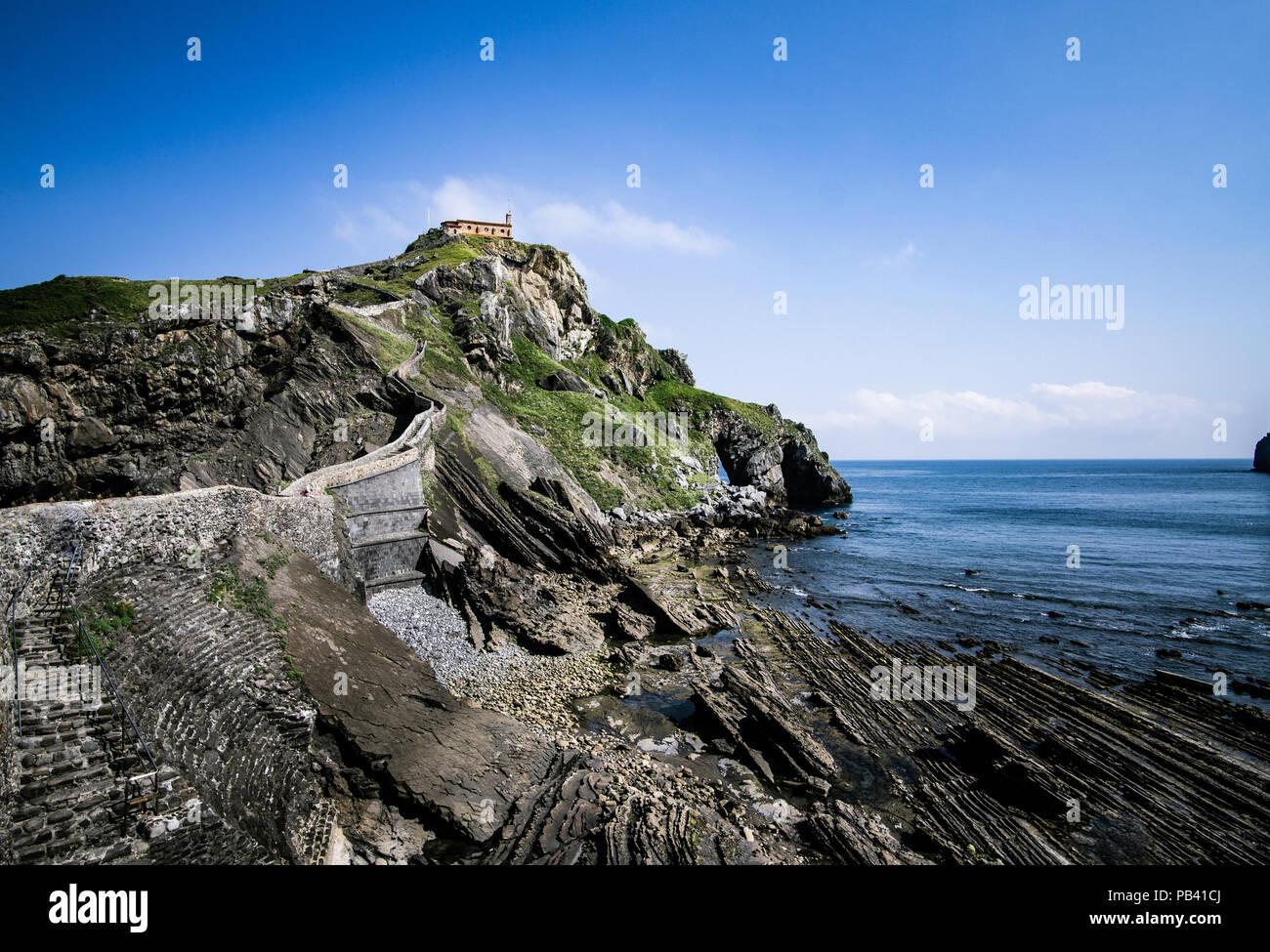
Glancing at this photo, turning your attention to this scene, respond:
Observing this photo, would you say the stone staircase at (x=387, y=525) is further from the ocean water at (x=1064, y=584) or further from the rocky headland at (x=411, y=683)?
the ocean water at (x=1064, y=584)

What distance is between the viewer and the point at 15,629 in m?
11.9

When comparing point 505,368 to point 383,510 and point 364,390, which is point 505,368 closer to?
point 364,390

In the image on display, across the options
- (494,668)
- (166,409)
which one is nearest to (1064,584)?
(494,668)

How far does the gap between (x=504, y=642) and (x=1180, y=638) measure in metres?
33.0

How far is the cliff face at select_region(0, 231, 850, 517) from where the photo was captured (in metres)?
22.2

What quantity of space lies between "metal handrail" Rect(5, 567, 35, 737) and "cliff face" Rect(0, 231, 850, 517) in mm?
12111

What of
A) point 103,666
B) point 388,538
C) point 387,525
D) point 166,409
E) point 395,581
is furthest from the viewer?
point 387,525

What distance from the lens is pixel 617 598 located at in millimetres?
30984

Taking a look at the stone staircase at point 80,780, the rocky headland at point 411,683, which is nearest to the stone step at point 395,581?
the rocky headland at point 411,683

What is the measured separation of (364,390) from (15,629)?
2844cm

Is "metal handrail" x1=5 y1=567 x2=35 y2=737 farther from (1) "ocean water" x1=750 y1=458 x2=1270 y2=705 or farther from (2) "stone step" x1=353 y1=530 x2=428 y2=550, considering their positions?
(1) "ocean water" x1=750 y1=458 x2=1270 y2=705

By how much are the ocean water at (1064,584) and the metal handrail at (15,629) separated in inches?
1193
